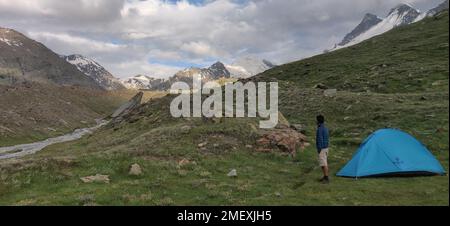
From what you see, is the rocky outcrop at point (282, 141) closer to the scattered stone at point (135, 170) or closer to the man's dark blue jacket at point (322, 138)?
the man's dark blue jacket at point (322, 138)

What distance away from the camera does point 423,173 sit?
2486 centimetres

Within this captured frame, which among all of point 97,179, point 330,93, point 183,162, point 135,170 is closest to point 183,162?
point 183,162

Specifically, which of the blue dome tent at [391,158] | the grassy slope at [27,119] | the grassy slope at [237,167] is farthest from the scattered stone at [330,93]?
the grassy slope at [27,119]

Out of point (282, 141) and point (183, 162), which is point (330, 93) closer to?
point (282, 141)

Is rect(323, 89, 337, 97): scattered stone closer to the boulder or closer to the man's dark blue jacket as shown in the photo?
the boulder

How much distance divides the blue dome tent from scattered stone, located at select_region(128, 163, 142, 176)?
450 inches

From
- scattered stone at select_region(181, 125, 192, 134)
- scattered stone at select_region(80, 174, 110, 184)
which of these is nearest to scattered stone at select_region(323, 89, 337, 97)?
scattered stone at select_region(181, 125, 192, 134)

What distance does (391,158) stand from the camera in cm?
2528

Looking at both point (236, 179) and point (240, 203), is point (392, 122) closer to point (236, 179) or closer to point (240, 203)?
point (236, 179)

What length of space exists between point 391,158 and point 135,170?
14350 mm

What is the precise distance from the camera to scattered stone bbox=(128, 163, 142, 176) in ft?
86.5

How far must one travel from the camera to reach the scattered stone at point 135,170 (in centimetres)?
2638
